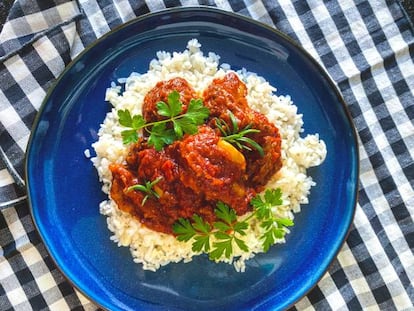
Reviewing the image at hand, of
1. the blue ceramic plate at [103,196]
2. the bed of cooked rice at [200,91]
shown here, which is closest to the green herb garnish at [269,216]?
the bed of cooked rice at [200,91]

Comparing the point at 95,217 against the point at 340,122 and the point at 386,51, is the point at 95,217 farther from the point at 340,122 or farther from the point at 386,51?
the point at 386,51

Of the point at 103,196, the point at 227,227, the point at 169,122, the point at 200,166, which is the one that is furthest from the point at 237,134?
the point at 103,196

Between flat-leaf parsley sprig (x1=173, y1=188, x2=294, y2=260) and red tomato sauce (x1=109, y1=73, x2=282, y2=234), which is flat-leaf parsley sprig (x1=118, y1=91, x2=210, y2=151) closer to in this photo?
red tomato sauce (x1=109, y1=73, x2=282, y2=234)

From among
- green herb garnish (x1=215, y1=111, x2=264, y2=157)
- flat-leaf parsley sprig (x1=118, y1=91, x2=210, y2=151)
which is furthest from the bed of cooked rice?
green herb garnish (x1=215, y1=111, x2=264, y2=157)

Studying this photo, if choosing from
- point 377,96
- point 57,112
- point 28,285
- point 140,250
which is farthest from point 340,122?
point 28,285

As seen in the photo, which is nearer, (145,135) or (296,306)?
(145,135)
